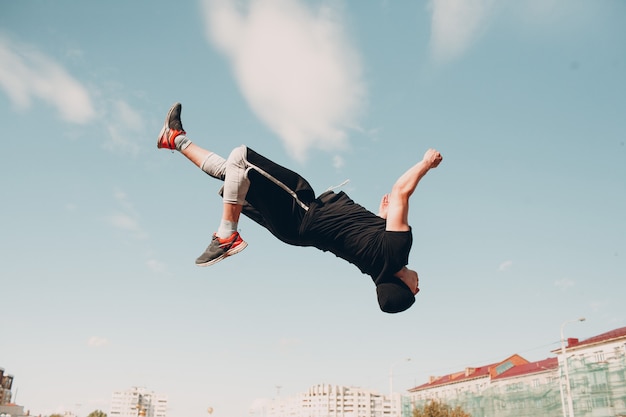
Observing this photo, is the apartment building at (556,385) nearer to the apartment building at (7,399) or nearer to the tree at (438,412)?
the tree at (438,412)

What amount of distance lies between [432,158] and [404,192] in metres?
0.46

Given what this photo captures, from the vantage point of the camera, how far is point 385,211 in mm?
5270

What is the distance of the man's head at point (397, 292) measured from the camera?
466 cm

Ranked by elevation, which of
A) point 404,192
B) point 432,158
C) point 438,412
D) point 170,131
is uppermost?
point 170,131

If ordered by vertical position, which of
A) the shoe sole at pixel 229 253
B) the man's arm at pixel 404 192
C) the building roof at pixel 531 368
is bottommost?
the shoe sole at pixel 229 253

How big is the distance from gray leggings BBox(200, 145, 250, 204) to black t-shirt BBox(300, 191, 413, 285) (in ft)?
2.13

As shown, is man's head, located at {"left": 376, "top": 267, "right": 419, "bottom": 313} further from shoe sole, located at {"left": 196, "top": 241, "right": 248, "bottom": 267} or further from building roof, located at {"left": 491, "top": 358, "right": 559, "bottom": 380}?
building roof, located at {"left": 491, "top": 358, "right": 559, "bottom": 380}

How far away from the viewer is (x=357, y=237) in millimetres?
4562

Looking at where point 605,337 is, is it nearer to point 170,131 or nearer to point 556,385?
point 556,385

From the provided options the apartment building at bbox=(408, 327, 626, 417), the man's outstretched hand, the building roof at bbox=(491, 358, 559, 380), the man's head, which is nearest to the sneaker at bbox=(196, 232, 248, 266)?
A: the man's head

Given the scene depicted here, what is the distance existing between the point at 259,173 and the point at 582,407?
4312cm

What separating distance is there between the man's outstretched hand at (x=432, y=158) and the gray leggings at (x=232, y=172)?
5.49ft

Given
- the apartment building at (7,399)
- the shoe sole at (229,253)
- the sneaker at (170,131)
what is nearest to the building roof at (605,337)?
the shoe sole at (229,253)

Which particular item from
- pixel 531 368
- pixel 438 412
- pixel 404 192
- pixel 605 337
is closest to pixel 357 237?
pixel 404 192
